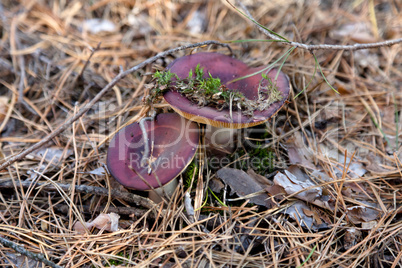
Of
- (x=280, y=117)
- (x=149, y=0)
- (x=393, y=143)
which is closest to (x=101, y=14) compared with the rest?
(x=149, y=0)

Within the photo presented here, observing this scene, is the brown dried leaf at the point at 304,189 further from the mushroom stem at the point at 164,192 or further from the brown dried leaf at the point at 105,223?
the brown dried leaf at the point at 105,223

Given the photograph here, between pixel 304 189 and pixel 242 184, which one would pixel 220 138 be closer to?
pixel 242 184

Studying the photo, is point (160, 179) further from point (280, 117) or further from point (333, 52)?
point (333, 52)

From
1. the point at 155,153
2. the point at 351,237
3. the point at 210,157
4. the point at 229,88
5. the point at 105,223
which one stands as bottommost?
the point at 351,237

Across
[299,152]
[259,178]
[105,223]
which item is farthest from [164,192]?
[299,152]

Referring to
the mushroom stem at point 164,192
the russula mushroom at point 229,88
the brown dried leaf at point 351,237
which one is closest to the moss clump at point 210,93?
the russula mushroom at point 229,88

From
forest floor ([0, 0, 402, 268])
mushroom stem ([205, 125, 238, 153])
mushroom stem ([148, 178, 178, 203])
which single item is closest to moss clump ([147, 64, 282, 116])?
forest floor ([0, 0, 402, 268])
